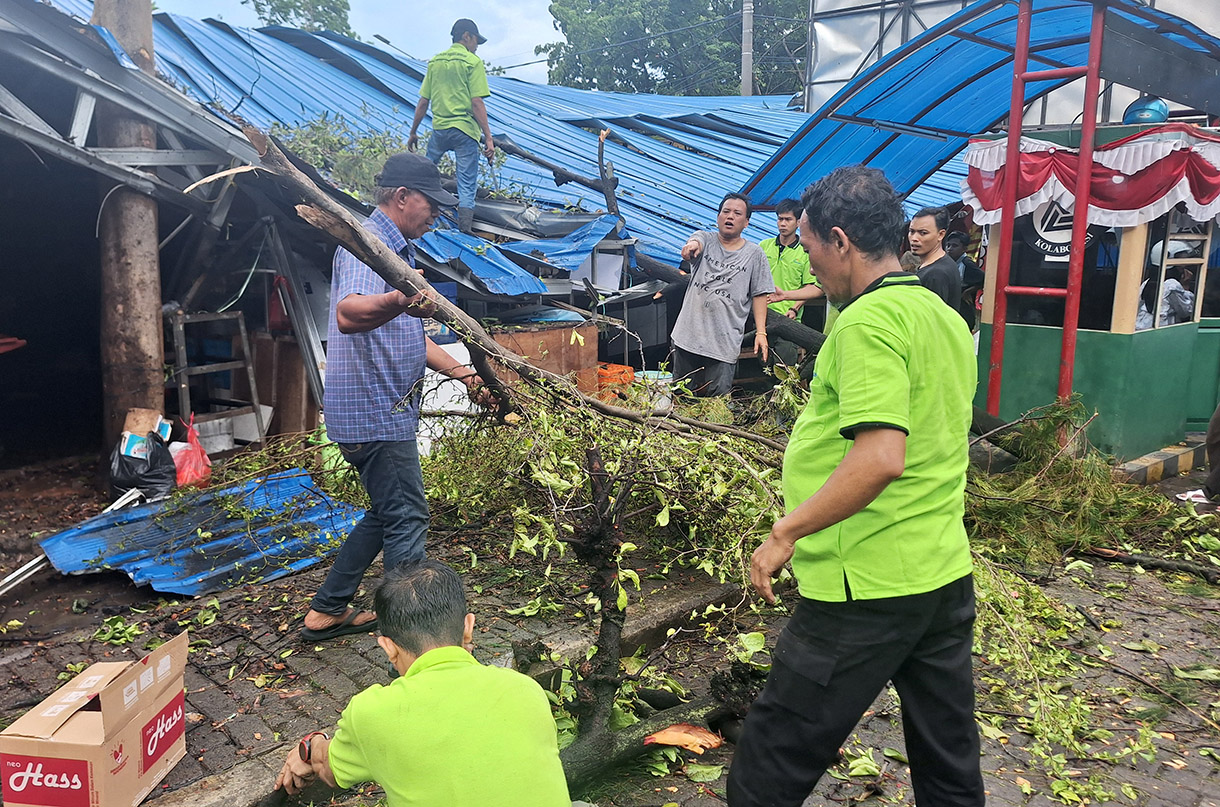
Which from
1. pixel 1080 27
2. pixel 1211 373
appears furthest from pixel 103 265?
pixel 1211 373

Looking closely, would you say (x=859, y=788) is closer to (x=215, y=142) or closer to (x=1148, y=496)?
(x=1148, y=496)

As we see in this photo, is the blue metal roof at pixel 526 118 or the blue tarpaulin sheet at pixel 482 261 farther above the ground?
the blue metal roof at pixel 526 118

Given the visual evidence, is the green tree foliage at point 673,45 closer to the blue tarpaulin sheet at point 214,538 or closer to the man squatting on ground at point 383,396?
the blue tarpaulin sheet at point 214,538

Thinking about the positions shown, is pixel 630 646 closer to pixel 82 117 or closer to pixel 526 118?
pixel 82 117

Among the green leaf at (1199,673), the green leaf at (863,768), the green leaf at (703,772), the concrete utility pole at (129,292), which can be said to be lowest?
the green leaf at (703,772)

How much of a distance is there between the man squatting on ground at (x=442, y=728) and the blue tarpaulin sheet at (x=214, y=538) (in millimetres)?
3136

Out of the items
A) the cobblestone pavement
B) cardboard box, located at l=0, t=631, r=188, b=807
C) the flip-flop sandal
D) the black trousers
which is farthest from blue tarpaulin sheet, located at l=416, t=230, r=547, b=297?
the black trousers

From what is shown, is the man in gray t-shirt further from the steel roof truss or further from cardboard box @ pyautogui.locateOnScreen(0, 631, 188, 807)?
cardboard box @ pyautogui.locateOnScreen(0, 631, 188, 807)

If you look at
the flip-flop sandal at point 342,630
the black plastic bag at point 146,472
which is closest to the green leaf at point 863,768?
the flip-flop sandal at point 342,630

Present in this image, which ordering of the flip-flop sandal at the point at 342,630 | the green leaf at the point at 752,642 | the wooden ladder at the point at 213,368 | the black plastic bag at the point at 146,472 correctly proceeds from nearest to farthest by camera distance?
the green leaf at the point at 752,642 < the flip-flop sandal at the point at 342,630 < the black plastic bag at the point at 146,472 < the wooden ladder at the point at 213,368

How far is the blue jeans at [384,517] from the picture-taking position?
156 inches

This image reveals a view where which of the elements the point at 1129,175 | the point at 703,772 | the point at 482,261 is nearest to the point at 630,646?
the point at 703,772

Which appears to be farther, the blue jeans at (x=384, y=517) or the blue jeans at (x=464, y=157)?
the blue jeans at (x=464, y=157)

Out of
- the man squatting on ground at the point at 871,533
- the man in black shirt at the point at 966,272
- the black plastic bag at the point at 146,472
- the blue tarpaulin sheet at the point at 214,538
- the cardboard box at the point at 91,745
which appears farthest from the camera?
the man in black shirt at the point at 966,272
